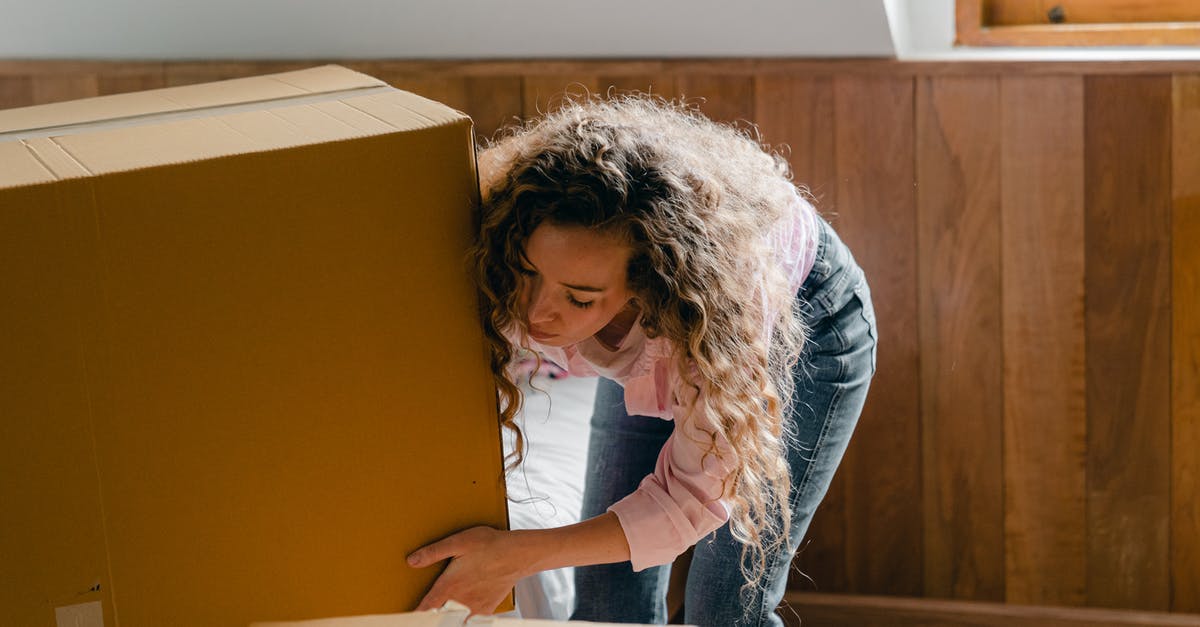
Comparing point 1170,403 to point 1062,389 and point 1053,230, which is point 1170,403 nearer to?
point 1062,389

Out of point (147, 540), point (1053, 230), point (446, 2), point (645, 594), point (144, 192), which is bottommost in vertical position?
point (645, 594)

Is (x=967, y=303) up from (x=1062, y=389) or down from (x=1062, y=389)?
up

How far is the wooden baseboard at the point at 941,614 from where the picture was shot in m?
1.72

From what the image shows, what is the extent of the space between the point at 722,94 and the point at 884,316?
15.7 inches

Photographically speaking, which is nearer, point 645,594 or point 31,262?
point 31,262

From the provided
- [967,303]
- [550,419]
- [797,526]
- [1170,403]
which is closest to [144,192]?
[797,526]

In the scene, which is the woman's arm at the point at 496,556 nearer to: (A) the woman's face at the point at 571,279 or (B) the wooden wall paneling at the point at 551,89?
(A) the woman's face at the point at 571,279

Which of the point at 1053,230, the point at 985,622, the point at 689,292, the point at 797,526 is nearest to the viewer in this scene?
the point at 689,292

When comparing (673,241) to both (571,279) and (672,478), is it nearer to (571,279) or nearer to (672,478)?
(571,279)

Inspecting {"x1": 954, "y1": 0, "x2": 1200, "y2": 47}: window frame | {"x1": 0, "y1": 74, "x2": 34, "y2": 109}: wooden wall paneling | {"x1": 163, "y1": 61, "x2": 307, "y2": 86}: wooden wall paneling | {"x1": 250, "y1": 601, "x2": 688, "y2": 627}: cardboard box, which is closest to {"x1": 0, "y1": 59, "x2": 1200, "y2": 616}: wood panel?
{"x1": 954, "y1": 0, "x2": 1200, "y2": 47}: window frame

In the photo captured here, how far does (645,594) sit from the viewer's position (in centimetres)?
129

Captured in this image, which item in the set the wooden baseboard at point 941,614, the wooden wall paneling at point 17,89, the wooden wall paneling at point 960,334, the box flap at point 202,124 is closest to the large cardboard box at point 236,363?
the box flap at point 202,124

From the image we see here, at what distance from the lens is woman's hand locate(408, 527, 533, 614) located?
871 mm

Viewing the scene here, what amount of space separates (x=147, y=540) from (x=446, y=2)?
1.11 m
